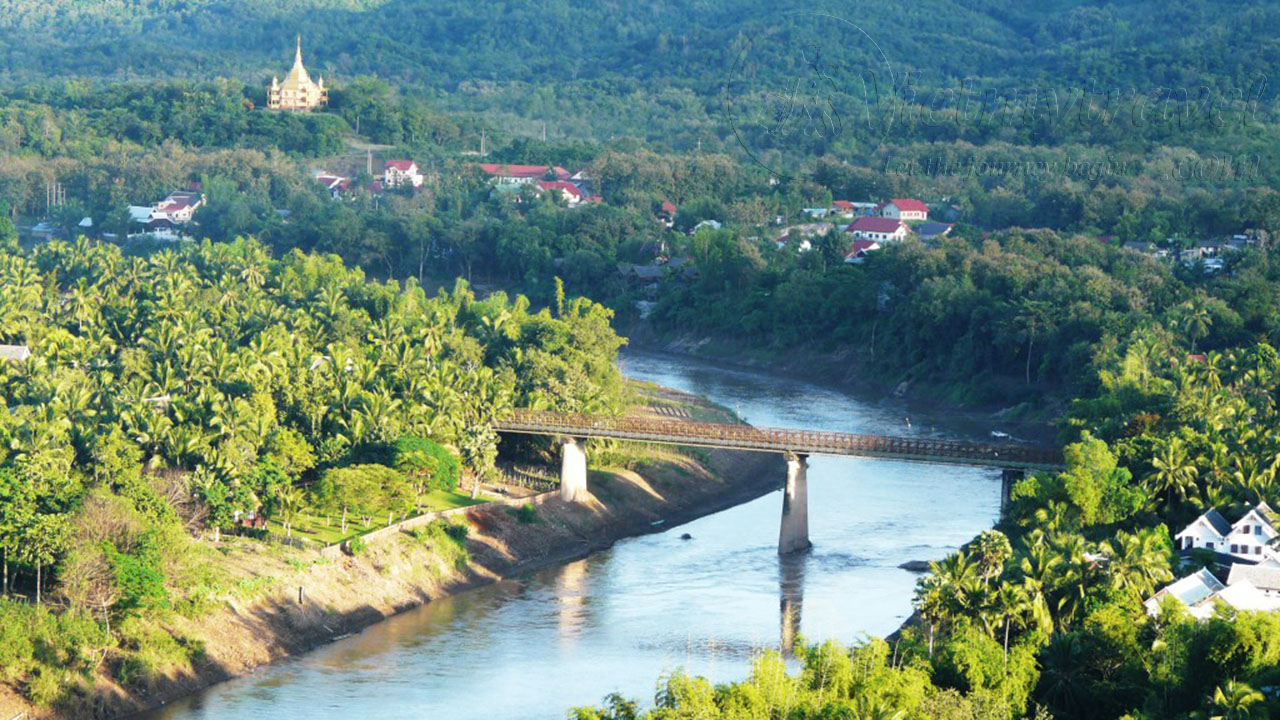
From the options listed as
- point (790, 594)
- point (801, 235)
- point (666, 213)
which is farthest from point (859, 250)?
point (790, 594)

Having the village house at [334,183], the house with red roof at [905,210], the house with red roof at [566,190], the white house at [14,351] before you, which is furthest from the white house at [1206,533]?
the village house at [334,183]

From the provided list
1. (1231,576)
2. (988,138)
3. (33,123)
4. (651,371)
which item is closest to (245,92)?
(33,123)

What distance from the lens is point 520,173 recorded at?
6703 inches

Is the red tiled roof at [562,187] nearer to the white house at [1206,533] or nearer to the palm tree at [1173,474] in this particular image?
the palm tree at [1173,474]

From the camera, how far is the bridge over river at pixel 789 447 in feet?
231

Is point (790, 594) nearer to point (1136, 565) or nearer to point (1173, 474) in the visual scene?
point (1173, 474)

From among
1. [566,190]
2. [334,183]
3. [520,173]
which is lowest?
[334,183]

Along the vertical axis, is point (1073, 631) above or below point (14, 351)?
below

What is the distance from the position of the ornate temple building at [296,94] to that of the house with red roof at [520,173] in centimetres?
2701

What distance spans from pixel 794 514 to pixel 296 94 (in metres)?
130

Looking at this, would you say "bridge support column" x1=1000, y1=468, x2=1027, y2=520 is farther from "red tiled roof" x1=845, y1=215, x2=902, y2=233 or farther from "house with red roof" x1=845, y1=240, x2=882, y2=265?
"red tiled roof" x1=845, y1=215, x2=902, y2=233

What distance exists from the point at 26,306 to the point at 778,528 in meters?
40.9

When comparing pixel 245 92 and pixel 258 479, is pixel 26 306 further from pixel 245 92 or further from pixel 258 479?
pixel 245 92

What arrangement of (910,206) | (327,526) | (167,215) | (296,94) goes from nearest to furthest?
(327,526)
(910,206)
(167,215)
(296,94)
